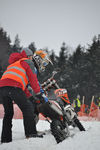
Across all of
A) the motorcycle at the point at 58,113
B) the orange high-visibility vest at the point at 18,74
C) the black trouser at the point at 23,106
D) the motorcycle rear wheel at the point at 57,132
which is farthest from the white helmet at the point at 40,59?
the motorcycle rear wheel at the point at 57,132

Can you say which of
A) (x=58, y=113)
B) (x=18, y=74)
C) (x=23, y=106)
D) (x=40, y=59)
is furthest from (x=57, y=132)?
(x=40, y=59)

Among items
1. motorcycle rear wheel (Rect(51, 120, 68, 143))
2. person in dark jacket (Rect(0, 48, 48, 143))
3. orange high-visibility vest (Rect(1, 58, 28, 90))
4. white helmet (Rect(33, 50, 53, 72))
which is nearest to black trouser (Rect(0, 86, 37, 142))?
person in dark jacket (Rect(0, 48, 48, 143))

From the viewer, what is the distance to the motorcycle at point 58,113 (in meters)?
3.12

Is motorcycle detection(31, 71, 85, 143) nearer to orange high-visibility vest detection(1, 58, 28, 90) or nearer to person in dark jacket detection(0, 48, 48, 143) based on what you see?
person in dark jacket detection(0, 48, 48, 143)

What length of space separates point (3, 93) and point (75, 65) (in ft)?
→ 91.6

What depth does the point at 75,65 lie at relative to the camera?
30.6 meters

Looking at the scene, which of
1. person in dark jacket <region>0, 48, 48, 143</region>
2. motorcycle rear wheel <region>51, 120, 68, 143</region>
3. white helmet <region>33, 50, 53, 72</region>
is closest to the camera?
motorcycle rear wheel <region>51, 120, 68, 143</region>

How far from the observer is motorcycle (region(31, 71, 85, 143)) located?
10.2 feet

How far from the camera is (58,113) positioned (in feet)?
11.3

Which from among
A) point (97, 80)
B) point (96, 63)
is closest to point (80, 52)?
point (96, 63)

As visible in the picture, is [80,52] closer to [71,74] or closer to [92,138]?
[71,74]

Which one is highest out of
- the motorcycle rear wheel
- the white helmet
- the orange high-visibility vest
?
the white helmet

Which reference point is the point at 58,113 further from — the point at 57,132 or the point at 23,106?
the point at 23,106

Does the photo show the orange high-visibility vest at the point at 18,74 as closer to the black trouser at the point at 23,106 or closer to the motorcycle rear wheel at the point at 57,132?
the black trouser at the point at 23,106
